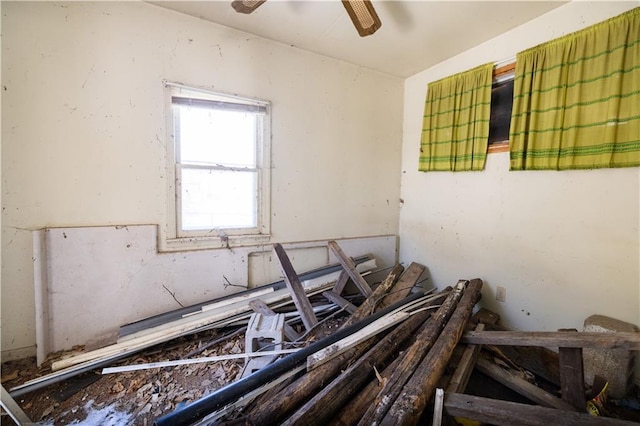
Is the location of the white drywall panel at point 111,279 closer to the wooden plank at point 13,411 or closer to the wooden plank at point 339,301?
the wooden plank at point 13,411

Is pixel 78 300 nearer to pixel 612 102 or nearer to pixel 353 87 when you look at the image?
pixel 353 87

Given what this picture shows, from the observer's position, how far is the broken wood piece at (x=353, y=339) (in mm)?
1394

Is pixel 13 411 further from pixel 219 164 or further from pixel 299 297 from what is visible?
pixel 219 164

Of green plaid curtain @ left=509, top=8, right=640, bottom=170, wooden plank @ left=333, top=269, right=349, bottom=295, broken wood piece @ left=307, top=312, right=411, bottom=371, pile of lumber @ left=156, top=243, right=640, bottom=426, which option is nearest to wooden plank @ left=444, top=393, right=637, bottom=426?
pile of lumber @ left=156, top=243, right=640, bottom=426

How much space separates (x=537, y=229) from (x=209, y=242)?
2.87m

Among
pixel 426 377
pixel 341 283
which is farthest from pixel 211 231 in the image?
pixel 426 377

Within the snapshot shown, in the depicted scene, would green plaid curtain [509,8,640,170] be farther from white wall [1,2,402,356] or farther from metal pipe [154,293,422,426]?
metal pipe [154,293,422,426]

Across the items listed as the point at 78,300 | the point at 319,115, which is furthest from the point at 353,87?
the point at 78,300

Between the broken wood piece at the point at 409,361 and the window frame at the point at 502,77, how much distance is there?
1402mm

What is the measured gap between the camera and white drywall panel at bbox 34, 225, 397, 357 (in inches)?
72.4

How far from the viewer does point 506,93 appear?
7.74 ft

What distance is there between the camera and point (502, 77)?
7.80 feet

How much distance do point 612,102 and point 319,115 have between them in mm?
2261

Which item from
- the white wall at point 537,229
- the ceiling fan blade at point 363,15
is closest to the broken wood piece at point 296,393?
the white wall at point 537,229
